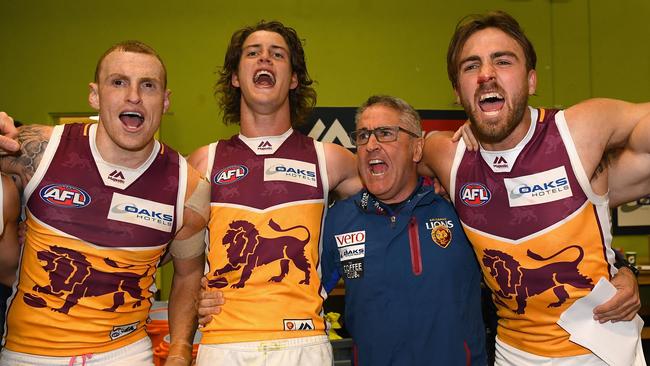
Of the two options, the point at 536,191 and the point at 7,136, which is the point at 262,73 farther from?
the point at 536,191

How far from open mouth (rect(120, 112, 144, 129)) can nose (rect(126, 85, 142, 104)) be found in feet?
0.17

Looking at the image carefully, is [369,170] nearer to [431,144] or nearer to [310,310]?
[431,144]

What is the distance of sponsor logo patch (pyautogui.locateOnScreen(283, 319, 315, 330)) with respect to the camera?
86.5 inches

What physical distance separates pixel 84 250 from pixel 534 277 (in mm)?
1690

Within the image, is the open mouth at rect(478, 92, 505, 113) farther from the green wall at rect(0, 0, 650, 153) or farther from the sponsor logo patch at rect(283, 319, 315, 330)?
the green wall at rect(0, 0, 650, 153)

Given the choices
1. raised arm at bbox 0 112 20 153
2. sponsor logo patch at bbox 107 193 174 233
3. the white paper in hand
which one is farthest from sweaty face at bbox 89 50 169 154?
the white paper in hand

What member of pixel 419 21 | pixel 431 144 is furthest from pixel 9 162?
pixel 419 21

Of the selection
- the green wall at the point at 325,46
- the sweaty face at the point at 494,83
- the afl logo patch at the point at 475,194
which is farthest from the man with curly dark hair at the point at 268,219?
the green wall at the point at 325,46

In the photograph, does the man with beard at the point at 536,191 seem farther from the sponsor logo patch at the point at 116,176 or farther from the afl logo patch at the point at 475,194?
the sponsor logo patch at the point at 116,176

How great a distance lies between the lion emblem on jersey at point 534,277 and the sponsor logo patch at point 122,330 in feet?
4.70

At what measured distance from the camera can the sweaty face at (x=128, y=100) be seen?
2.13 metres

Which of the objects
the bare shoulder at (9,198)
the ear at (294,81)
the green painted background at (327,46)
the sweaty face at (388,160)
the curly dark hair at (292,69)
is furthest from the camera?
the green painted background at (327,46)

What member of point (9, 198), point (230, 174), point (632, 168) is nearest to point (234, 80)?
point (230, 174)

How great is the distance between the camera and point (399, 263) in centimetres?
229
